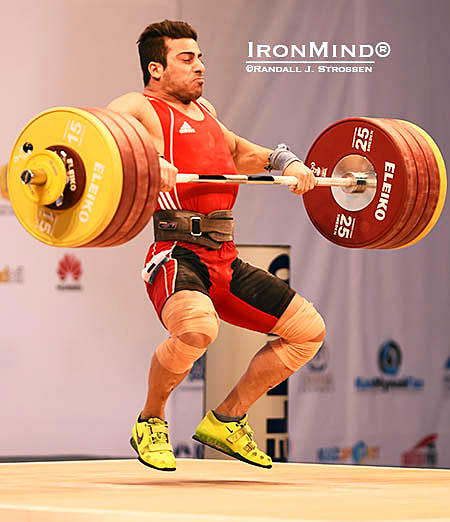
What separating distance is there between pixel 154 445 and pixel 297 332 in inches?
26.0

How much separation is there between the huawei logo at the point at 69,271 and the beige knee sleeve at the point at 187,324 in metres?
2.30

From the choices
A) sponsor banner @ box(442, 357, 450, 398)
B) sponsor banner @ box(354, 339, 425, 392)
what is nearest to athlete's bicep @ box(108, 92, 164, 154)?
sponsor banner @ box(354, 339, 425, 392)

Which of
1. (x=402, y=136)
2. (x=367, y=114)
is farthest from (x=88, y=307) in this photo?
(x=402, y=136)

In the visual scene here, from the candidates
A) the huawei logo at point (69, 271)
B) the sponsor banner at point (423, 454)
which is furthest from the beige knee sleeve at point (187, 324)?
the sponsor banner at point (423, 454)

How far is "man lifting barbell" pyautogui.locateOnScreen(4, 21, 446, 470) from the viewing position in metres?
3.23

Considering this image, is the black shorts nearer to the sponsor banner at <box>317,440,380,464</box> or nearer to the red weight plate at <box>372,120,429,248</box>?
the red weight plate at <box>372,120,429,248</box>

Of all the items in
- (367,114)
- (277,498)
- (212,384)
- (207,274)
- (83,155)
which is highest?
(367,114)

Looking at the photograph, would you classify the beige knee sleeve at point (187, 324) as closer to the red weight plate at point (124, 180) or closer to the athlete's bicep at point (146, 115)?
the red weight plate at point (124, 180)

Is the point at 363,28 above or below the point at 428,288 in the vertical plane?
above

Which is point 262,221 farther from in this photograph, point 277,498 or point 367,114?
point 277,498

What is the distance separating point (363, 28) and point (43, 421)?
2898mm

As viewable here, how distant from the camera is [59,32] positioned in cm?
580

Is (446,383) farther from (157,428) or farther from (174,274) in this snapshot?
(174,274)

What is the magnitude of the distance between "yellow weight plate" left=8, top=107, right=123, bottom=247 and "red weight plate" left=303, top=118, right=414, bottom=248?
45.4 inches
